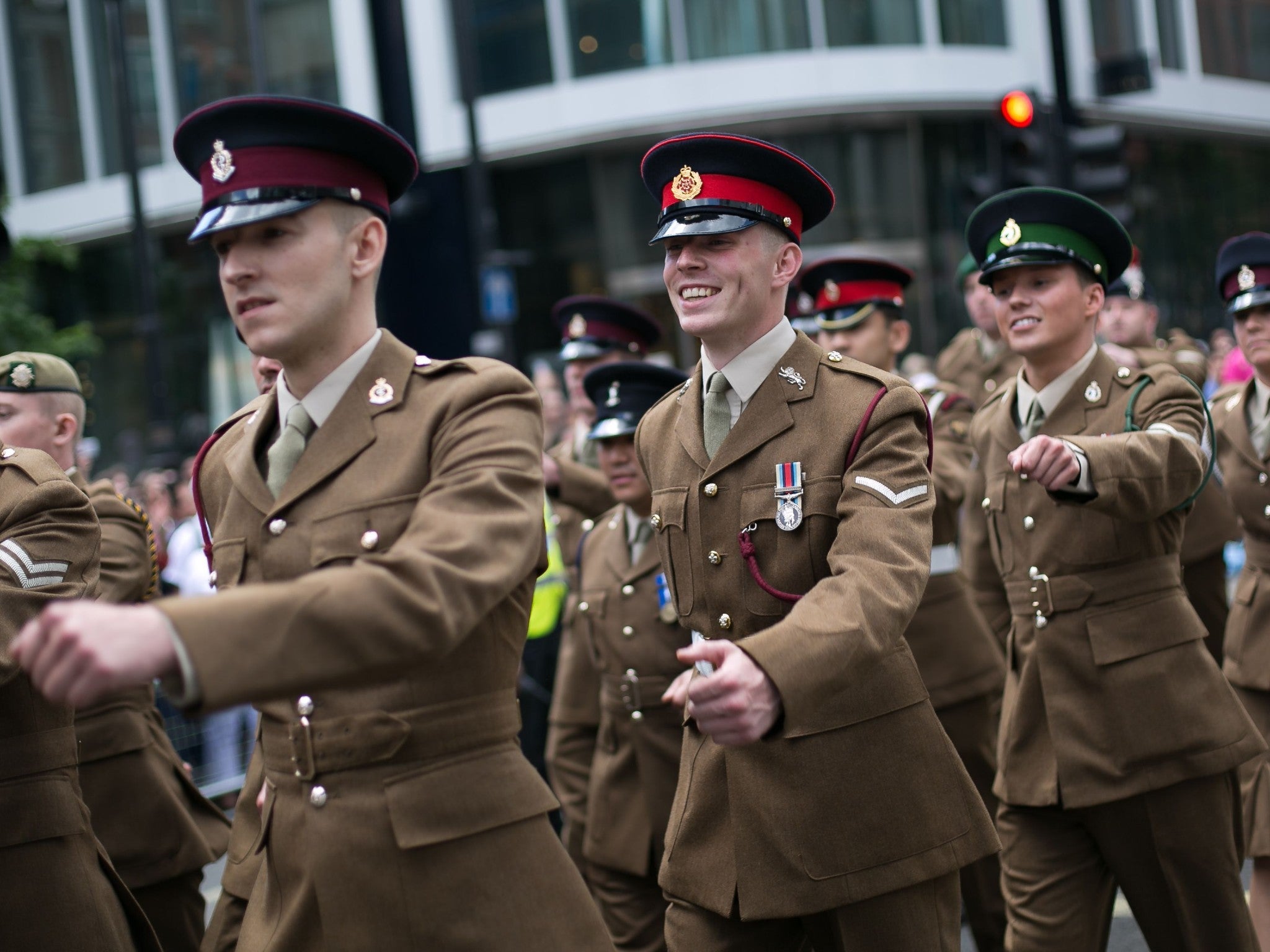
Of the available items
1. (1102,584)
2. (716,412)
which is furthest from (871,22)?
(716,412)

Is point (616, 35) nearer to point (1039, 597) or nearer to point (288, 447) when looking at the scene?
point (1039, 597)

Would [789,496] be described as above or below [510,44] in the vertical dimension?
below

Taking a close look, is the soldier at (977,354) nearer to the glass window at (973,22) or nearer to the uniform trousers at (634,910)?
the uniform trousers at (634,910)

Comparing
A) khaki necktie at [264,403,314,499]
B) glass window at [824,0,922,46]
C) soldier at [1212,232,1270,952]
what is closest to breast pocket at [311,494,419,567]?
khaki necktie at [264,403,314,499]

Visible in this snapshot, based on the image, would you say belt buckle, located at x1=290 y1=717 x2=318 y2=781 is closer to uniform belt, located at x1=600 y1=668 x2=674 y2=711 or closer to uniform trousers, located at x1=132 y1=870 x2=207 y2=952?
uniform trousers, located at x1=132 y1=870 x2=207 y2=952

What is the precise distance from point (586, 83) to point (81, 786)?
18022mm

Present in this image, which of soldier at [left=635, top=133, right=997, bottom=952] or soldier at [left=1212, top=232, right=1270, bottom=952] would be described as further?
soldier at [left=1212, top=232, right=1270, bottom=952]

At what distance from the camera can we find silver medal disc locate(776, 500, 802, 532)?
11.7ft

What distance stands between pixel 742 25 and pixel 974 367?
40.5 ft

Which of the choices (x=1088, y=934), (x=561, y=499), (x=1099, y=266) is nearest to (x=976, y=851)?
(x=1088, y=934)

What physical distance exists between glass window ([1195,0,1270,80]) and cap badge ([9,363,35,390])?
25.6 m

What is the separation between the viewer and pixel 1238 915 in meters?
4.48

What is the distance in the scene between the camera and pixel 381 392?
3.06 metres

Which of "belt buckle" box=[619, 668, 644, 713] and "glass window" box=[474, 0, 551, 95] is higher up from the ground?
"glass window" box=[474, 0, 551, 95]
